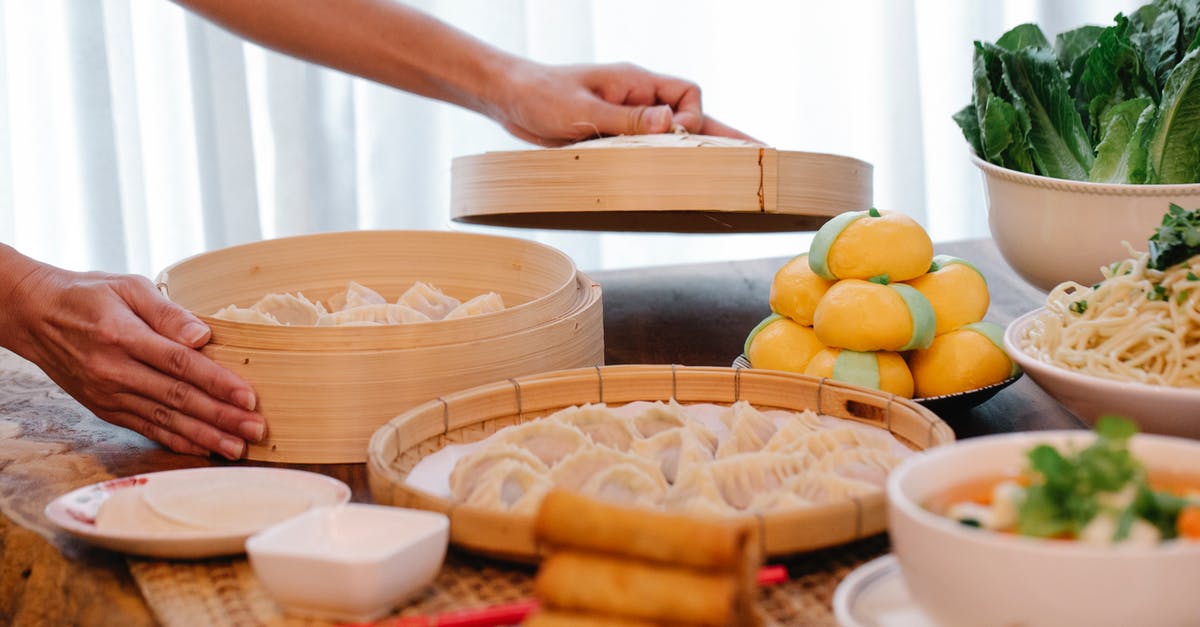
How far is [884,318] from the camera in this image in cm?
142

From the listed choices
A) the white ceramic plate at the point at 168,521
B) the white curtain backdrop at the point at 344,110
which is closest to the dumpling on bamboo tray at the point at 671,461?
the white ceramic plate at the point at 168,521

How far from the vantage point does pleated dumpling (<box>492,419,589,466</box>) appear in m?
1.27

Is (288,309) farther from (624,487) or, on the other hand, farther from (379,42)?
(379,42)

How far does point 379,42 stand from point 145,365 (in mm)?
1148

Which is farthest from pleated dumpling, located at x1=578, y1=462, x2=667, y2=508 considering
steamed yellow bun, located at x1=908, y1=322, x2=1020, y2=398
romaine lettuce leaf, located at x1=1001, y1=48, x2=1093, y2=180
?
romaine lettuce leaf, located at x1=1001, y1=48, x2=1093, y2=180

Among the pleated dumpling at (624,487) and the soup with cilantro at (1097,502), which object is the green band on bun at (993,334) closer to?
the pleated dumpling at (624,487)

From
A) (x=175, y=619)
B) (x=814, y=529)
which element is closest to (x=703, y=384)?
(x=814, y=529)

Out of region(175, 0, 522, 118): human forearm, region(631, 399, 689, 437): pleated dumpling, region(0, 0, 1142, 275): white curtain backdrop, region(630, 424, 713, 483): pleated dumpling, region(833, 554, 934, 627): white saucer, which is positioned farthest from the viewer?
region(0, 0, 1142, 275): white curtain backdrop

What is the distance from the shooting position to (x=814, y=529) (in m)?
1.03

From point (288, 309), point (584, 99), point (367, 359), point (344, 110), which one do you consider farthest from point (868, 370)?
point (344, 110)

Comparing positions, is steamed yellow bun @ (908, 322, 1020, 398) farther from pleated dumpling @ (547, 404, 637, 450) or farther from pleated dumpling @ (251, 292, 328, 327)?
pleated dumpling @ (251, 292, 328, 327)

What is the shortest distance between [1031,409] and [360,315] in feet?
3.08

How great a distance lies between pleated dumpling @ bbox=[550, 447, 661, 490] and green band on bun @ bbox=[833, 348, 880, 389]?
34 centimetres

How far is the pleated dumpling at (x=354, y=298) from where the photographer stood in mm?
1818
